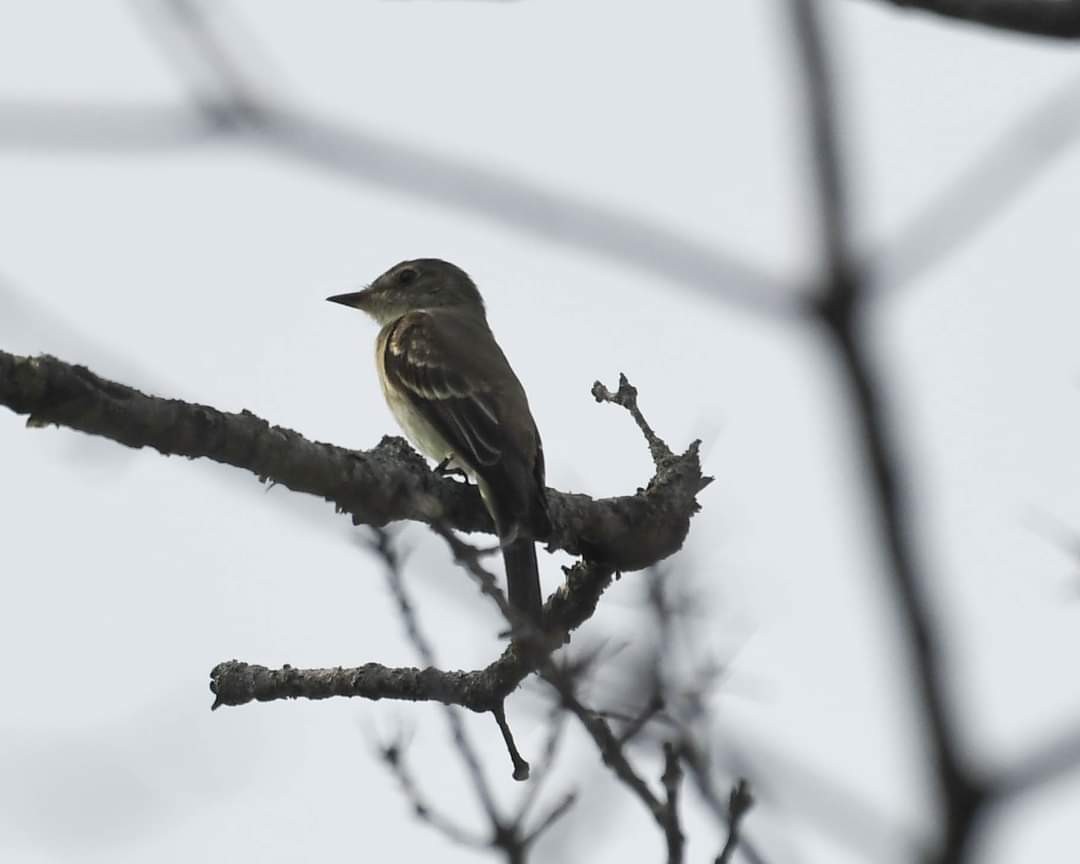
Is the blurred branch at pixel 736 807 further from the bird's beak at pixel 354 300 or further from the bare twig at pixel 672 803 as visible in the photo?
the bird's beak at pixel 354 300

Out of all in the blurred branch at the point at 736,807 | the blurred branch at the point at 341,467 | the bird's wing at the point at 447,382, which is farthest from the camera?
the bird's wing at the point at 447,382

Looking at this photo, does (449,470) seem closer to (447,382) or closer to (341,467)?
(447,382)

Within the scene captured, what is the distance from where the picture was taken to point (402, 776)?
492 cm

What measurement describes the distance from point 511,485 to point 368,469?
1864 mm

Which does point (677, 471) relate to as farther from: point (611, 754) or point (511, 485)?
point (611, 754)

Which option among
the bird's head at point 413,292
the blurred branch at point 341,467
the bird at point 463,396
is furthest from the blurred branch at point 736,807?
the bird's head at point 413,292

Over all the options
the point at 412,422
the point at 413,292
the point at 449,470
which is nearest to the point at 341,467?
the point at 449,470

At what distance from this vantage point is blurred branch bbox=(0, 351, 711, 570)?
4691mm

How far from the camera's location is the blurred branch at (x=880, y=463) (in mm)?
1521

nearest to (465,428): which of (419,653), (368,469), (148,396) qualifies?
(368,469)

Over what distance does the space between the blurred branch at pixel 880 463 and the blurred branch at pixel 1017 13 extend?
3.19 feet

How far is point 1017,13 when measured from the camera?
2.61 meters

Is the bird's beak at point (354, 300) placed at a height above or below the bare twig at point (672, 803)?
above

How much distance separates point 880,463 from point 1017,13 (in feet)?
4.70
